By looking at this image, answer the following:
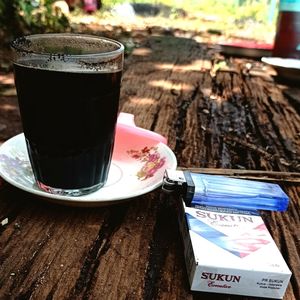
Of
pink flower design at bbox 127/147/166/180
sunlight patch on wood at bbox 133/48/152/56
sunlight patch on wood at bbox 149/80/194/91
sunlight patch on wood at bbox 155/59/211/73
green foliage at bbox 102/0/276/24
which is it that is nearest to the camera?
pink flower design at bbox 127/147/166/180

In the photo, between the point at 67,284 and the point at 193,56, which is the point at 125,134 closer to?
the point at 67,284

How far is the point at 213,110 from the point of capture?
1.08m

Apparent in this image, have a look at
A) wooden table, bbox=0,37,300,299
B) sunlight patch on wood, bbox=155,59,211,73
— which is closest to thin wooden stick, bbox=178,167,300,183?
wooden table, bbox=0,37,300,299

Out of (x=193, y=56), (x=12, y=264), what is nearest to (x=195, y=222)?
(x=12, y=264)

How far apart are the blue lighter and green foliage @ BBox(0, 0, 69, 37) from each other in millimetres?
1939

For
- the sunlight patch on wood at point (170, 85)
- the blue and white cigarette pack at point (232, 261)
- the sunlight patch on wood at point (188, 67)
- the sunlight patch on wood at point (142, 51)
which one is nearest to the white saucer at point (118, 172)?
the blue and white cigarette pack at point (232, 261)

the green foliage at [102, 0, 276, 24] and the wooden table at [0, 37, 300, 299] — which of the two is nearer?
the wooden table at [0, 37, 300, 299]

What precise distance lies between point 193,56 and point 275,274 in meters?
1.46

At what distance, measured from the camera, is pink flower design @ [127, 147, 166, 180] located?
2.03 ft

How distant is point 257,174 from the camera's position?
27.3 inches

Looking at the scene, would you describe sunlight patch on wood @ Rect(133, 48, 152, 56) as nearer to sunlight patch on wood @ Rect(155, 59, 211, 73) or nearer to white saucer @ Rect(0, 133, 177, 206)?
sunlight patch on wood @ Rect(155, 59, 211, 73)

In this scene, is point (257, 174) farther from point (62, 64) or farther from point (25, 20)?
point (25, 20)

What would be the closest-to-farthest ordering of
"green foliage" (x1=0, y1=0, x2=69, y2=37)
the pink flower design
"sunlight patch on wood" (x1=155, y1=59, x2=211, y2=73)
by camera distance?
the pink flower design < "sunlight patch on wood" (x1=155, y1=59, x2=211, y2=73) < "green foliage" (x1=0, y1=0, x2=69, y2=37)

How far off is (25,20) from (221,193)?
2050 millimetres
